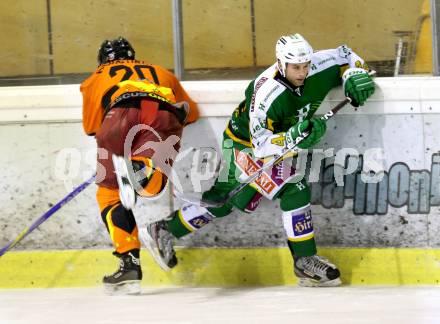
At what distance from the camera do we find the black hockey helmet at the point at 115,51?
15.5 ft

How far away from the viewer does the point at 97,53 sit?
200 inches

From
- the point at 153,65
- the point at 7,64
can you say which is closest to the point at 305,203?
the point at 153,65

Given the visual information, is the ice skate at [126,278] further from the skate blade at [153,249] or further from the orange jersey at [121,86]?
the orange jersey at [121,86]

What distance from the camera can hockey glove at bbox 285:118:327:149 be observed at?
13.8 feet

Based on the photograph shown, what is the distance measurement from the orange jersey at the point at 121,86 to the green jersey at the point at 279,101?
12.2 inches

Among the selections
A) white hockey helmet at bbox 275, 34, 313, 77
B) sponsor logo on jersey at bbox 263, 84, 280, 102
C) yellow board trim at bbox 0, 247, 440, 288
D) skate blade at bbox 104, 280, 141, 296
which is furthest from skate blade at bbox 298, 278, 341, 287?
white hockey helmet at bbox 275, 34, 313, 77

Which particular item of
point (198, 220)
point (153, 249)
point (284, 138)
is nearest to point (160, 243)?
point (153, 249)

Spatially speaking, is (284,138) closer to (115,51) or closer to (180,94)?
(180,94)

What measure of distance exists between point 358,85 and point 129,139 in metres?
1.09

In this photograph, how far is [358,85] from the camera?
171 inches

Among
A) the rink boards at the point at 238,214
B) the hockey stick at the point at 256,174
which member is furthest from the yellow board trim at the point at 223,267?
the hockey stick at the point at 256,174

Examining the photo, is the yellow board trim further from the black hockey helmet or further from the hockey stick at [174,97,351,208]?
the black hockey helmet

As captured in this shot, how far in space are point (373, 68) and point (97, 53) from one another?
1.46 m

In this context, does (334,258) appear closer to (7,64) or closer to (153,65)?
(153,65)
